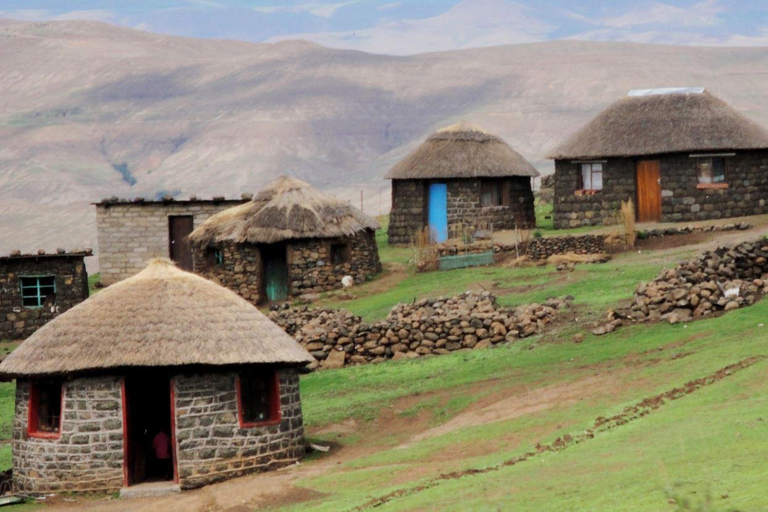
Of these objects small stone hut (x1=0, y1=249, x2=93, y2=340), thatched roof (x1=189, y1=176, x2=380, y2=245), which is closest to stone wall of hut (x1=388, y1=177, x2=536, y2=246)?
thatched roof (x1=189, y1=176, x2=380, y2=245)

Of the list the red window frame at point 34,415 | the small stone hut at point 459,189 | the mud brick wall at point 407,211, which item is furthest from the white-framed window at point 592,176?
the red window frame at point 34,415

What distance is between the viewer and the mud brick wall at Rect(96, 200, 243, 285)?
49.9 metres

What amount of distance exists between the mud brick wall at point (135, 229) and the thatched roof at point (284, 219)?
395 cm

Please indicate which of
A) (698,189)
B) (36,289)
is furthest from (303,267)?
(698,189)

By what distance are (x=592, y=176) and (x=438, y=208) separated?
5399 millimetres

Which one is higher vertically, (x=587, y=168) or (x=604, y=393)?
(x=587, y=168)

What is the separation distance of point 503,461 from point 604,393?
4630 millimetres

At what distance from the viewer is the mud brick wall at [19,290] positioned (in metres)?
43.3

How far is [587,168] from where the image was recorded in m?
46.9

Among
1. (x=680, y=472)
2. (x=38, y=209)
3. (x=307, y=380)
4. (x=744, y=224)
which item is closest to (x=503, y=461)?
(x=680, y=472)

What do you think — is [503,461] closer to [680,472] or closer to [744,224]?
[680,472]

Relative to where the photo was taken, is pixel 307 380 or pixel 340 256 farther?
pixel 340 256

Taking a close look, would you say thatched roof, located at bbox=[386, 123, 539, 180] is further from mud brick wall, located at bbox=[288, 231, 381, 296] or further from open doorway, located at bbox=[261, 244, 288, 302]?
open doorway, located at bbox=[261, 244, 288, 302]

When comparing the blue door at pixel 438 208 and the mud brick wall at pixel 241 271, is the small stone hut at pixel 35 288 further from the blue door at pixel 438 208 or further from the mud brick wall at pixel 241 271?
the blue door at pixel 438 208
